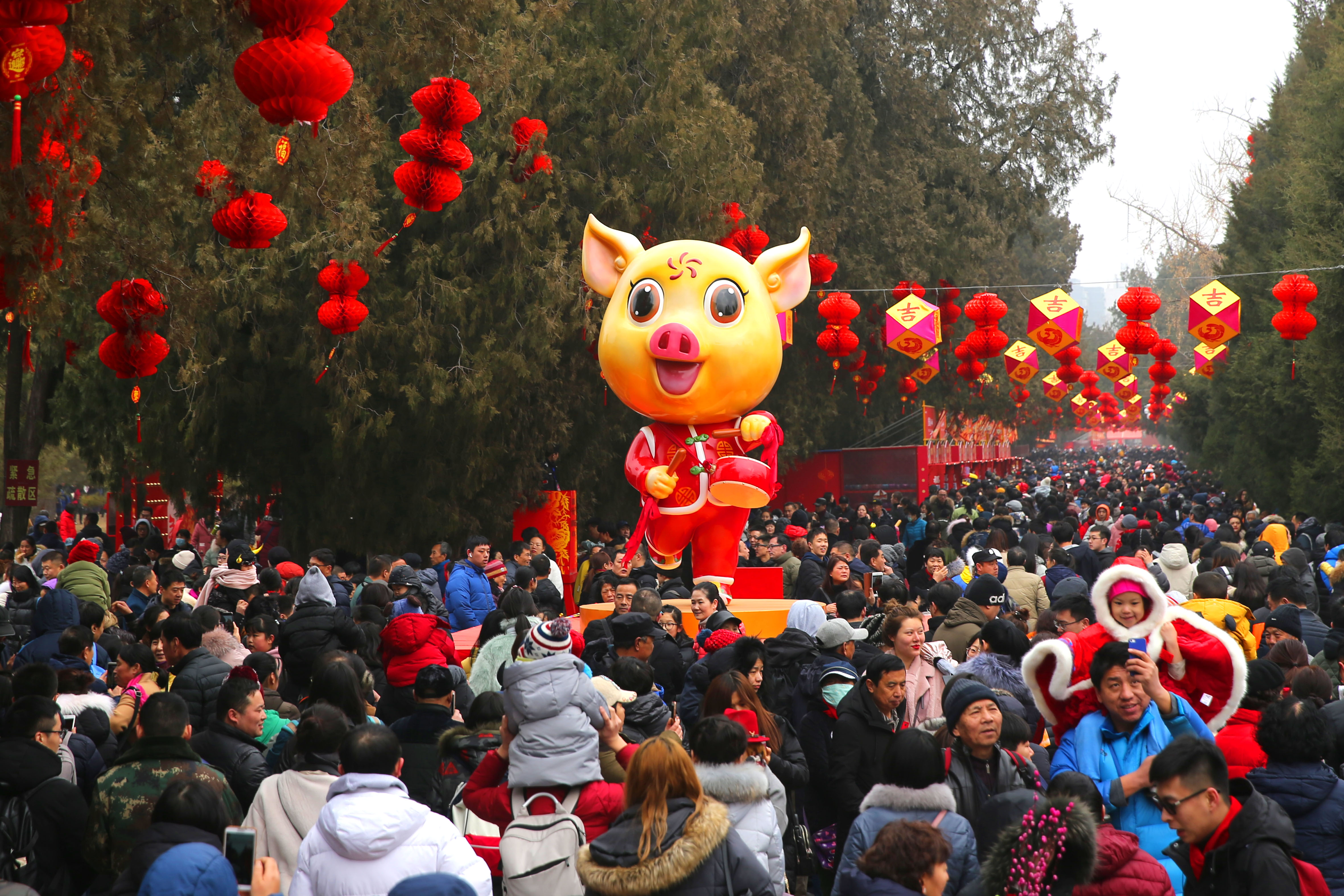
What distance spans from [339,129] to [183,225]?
6.94 metres

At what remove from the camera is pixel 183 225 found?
590 inches

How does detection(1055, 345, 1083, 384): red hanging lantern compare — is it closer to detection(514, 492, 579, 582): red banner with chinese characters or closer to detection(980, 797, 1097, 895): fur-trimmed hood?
detection(514, 492, 579, 582): red banner with chinese characters

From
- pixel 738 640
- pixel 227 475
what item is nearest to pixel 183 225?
pixel 227 475

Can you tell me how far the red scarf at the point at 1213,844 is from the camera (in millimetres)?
3643

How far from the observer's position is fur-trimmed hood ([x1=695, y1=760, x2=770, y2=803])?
4172 millimetres

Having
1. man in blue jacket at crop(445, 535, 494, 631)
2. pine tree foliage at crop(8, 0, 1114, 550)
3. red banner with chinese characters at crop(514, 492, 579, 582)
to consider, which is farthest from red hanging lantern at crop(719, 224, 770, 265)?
man in blue jacket at crop(445, 535, 494, 631)

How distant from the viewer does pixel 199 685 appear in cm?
599

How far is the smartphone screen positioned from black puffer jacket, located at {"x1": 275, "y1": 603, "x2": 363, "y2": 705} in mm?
3291

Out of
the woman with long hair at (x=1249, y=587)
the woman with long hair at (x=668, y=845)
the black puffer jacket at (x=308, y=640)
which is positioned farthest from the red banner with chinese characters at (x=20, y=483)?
the woman with long hair at (x=668, y=845)

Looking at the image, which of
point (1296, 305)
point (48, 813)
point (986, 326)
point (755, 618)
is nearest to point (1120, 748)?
point (48, 813)

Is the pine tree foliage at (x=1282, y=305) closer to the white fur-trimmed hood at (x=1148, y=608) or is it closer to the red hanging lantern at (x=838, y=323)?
the red hanging lantern at (x=838, y=323)

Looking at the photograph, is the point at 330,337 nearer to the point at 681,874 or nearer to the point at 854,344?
the point at 854,344

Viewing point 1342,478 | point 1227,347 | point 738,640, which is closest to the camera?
point 738,640

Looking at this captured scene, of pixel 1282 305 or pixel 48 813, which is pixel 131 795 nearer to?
pixel 48 813
